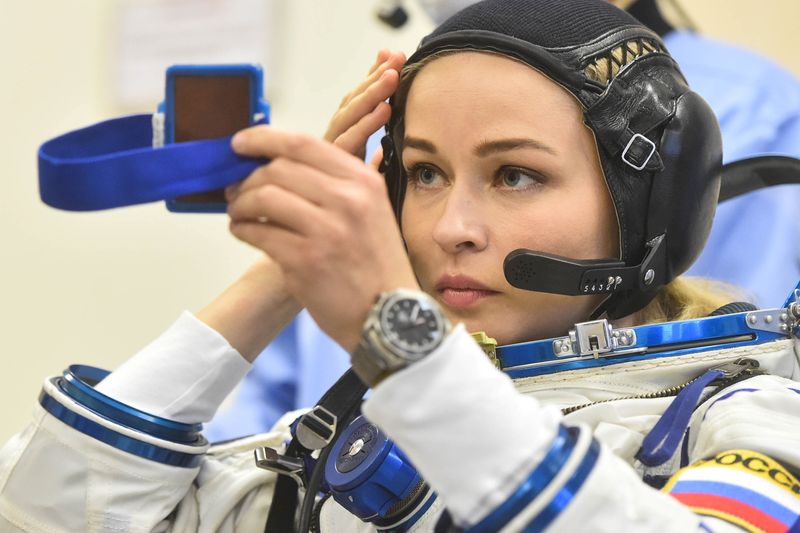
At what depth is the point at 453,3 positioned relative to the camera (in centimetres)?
237

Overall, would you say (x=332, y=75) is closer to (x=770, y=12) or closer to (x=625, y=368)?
(x=770, y=12)

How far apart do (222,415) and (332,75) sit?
0.93 m

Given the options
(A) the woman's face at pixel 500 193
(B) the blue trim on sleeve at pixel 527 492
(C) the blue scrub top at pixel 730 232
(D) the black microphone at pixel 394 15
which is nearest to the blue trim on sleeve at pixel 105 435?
(A) the woman's face at pixel 500 193

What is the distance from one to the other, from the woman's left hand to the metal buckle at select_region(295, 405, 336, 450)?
35 centimetres

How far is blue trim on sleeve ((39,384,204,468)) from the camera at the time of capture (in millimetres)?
1255

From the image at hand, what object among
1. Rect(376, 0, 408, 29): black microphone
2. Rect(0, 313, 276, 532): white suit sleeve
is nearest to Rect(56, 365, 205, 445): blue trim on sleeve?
Rect(0, 313, 276, 532): white suit sleeve

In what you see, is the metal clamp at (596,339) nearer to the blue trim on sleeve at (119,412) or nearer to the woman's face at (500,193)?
the woman's face at (500,193)

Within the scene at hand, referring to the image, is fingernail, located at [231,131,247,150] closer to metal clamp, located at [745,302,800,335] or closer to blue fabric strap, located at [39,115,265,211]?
blue fabric strap, located at [39,115,265,211]

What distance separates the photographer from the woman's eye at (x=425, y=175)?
4.12 ft

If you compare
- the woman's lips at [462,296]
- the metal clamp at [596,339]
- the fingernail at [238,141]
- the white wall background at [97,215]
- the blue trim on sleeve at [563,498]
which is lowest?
the white wall background at [97,215]

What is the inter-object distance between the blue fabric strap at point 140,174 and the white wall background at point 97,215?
183cm

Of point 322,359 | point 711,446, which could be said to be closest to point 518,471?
point 711,446

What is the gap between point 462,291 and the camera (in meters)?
1.20

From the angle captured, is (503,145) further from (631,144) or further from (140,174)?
(140,174)
